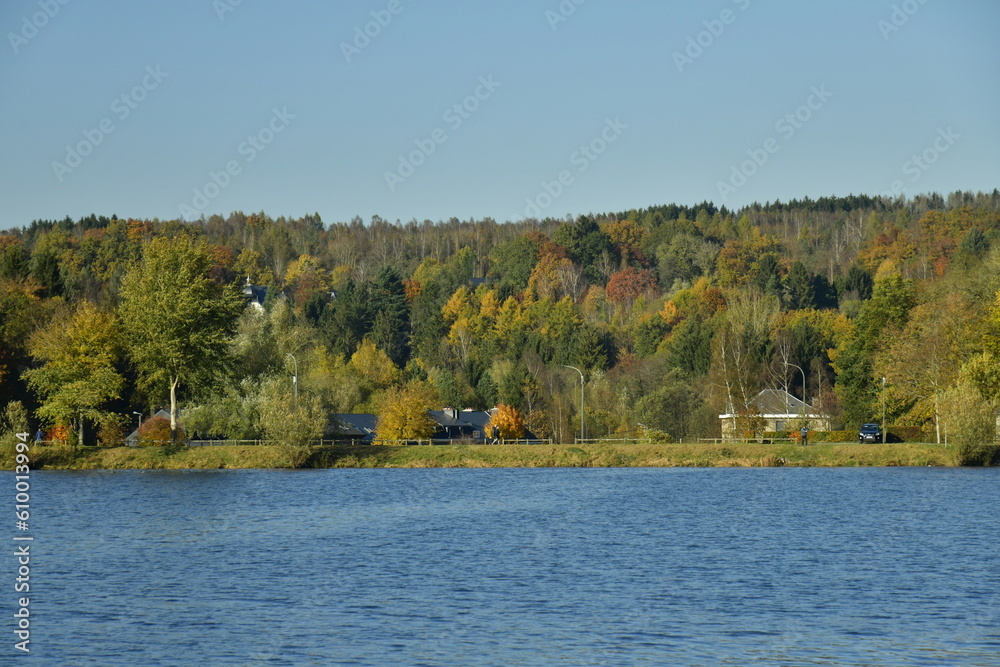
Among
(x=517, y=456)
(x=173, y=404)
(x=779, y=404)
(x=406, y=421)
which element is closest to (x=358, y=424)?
(x=406, y=421)

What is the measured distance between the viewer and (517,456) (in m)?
78.4

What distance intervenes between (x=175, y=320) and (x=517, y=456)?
24323 mm

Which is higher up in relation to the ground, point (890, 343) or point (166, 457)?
point (890, 343)

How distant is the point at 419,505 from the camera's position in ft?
159

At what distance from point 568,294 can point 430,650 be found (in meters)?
153

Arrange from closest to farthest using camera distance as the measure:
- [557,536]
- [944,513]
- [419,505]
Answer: [557,536], [944,513], [419,505]

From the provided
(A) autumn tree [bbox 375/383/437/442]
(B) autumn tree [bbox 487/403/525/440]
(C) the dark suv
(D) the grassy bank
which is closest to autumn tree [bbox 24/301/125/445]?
(D) the grassy bank

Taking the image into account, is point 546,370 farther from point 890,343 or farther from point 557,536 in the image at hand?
point 557,536

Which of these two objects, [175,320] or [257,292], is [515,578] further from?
[257,292]

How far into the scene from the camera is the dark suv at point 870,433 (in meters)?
84.9

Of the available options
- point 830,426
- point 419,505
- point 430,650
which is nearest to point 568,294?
point 830,426

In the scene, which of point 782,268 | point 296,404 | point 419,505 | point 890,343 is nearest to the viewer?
point 419,505

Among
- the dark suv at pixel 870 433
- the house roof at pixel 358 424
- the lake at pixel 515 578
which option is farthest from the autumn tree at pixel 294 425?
the dark suv at pixel 870 433

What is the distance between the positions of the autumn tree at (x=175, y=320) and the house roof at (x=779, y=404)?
179 feet
